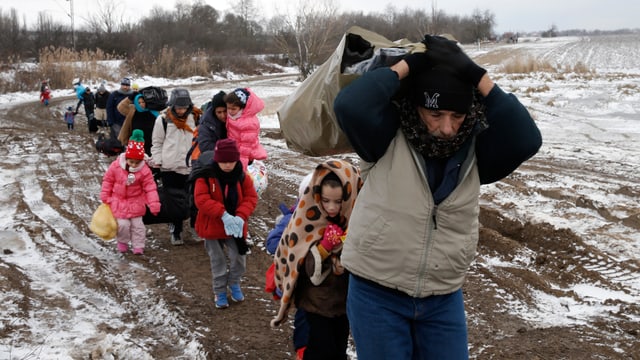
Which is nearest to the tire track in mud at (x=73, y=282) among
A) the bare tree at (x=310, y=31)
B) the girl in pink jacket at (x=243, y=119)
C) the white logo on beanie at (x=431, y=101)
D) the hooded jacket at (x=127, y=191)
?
the hooded jacket at (x=127, y=191)

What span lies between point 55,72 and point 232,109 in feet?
105

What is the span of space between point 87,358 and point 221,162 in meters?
1.87

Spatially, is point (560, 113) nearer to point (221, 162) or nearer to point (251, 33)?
point (221, 162)

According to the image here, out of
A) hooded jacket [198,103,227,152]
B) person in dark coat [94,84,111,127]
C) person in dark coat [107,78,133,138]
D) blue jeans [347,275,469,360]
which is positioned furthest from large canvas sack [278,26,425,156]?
person in dark coat [94,84,111,127]

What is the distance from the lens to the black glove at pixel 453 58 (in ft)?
7.43

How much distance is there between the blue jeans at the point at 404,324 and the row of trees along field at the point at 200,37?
32.6 meters

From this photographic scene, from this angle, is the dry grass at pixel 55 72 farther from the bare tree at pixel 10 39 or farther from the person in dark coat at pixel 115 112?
the person in dark coat at pixel 115 112

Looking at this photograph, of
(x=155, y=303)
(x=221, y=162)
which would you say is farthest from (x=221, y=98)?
(x=155, y=303)

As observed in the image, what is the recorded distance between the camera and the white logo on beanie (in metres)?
2.27

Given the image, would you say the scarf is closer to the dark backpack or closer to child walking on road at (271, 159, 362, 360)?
child walking on road at (271, 159, 362, 360)

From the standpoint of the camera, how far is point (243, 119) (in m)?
6.91

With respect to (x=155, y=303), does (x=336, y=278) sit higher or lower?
higher

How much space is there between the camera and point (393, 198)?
7.57ft

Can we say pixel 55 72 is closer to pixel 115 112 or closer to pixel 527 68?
pixel 115 112
